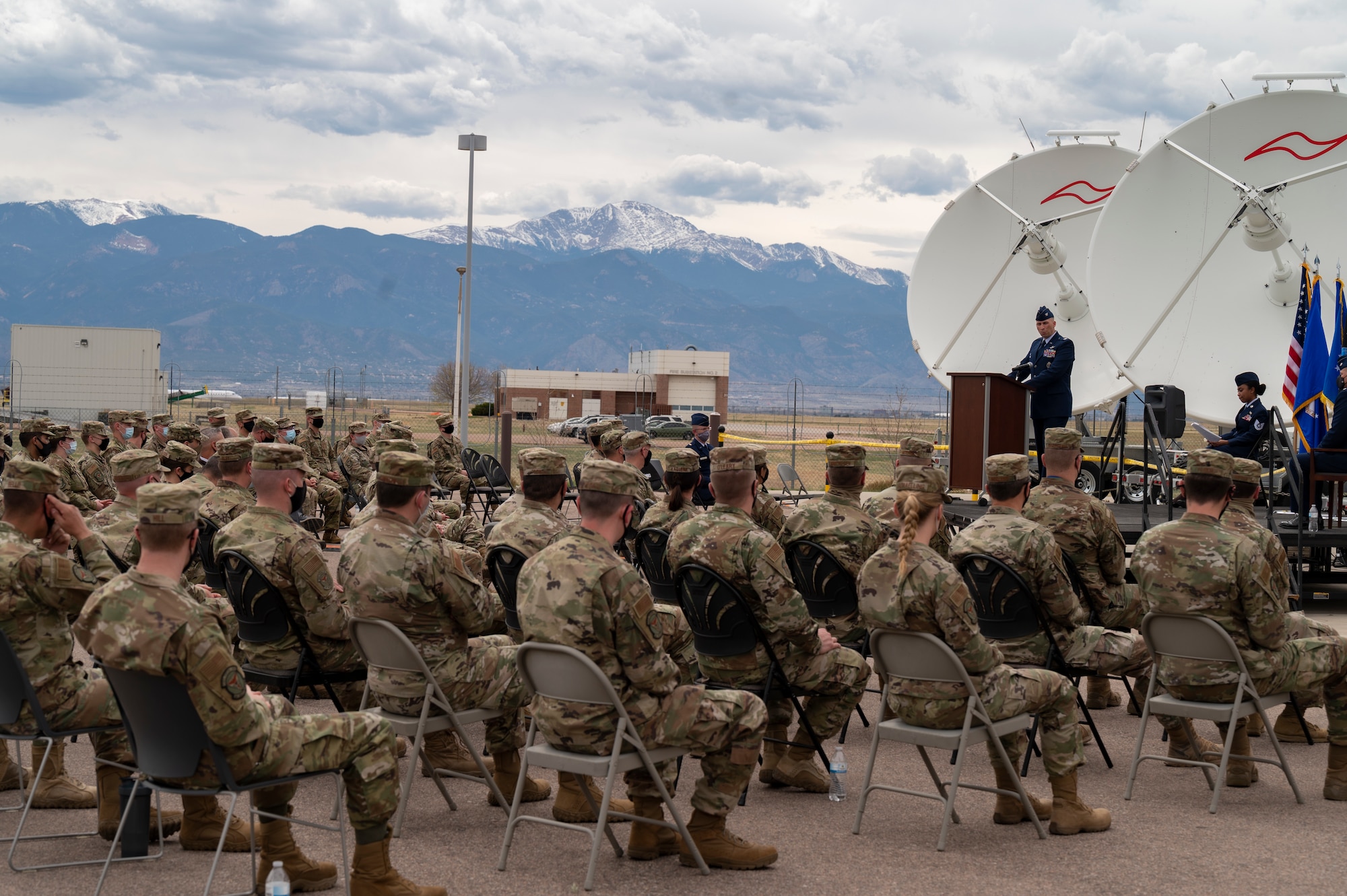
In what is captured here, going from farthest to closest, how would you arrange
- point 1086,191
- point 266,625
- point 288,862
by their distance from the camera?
1. point 1086,191
2. point 266,625
3. point 288,862

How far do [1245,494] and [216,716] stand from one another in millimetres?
5806

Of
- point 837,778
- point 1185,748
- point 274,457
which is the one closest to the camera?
point 837,778

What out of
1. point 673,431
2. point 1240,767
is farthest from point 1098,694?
point 673,431

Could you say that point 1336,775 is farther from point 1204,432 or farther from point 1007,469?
point 1204,432

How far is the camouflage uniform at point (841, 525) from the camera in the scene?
6.96 meters

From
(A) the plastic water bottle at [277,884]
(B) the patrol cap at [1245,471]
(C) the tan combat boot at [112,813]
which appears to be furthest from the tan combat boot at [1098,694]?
(A) the plastic water bottle at [277,884]

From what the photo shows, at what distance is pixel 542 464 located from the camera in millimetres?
6223

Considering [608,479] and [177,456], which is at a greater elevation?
[608,479]

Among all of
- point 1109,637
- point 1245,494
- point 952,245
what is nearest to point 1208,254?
point 952,245

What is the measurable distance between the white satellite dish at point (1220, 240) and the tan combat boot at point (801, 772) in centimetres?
1001

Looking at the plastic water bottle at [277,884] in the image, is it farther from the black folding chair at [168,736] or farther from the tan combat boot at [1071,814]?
the tan combat boot at [1071,814]

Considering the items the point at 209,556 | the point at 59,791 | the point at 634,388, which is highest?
the point at 634,388

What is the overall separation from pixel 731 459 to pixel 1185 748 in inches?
117

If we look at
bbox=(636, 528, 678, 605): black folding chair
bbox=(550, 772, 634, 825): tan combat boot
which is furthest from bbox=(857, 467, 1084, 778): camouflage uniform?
bbox=(636, 528, 678, 605): black folding chair
